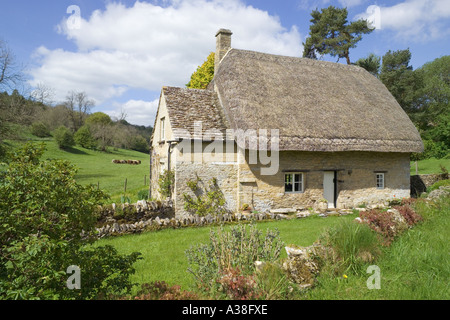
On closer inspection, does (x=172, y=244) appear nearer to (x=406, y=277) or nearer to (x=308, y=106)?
(x=406, y=277)

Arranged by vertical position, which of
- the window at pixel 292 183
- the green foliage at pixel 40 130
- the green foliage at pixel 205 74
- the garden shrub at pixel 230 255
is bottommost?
the garden shrub at pixel 230 255

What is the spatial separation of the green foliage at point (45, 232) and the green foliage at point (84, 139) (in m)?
45.1

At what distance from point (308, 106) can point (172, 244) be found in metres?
8.86

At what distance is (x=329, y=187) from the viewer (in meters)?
13.2

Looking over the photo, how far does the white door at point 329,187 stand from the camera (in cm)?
1309

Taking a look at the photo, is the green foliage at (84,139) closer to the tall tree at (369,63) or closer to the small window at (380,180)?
the tall tree at (369,63)

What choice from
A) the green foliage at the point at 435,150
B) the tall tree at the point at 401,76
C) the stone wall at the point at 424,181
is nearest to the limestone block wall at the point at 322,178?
the stone wall at the point at 424,181

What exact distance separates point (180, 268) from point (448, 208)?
7.90 metres

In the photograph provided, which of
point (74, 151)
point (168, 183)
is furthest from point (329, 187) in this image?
point (74, 151)

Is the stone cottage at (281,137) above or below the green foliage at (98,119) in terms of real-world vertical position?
below

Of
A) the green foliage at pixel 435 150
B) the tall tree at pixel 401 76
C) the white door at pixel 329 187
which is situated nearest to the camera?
the white door at pixel 329 187

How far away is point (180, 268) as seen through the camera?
5.93 metres

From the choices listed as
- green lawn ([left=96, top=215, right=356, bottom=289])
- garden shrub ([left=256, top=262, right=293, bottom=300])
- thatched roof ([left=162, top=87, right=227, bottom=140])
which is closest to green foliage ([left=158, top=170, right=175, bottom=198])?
thatched roof ([left=162, top=87, right=227, bottom=140])

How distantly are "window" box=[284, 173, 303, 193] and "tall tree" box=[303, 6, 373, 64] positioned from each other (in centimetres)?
1796
